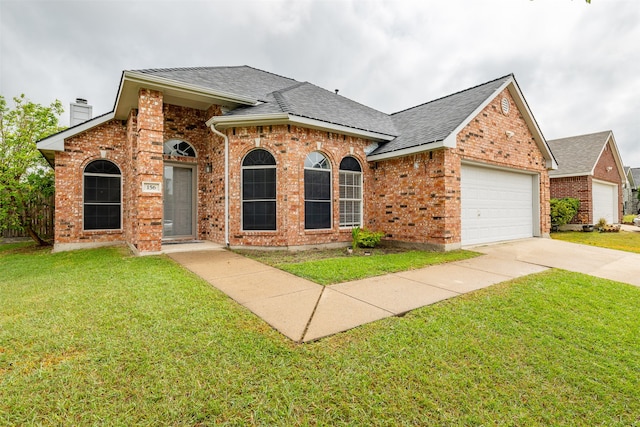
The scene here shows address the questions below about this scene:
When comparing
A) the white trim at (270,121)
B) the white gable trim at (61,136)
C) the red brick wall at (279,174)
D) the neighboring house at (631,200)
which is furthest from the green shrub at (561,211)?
the neighboring house at (631,200)

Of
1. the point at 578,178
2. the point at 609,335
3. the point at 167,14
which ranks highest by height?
the point at 167,14

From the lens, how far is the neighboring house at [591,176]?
15648mm

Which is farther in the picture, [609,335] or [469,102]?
[469,102]

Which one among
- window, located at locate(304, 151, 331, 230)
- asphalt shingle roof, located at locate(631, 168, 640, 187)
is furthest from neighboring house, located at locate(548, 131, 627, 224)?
asphalt shingle roof, located at locate(631, 168, 640, 187)

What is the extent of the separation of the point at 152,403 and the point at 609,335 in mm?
4514

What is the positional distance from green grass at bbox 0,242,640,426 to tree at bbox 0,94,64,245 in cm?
923

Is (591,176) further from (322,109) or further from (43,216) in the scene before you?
(43,216)

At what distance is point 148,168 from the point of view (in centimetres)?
728

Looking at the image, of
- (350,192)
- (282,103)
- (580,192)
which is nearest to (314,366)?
(350,192)

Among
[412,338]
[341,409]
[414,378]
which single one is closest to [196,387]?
[341,409]

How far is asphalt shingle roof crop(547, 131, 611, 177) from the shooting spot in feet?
52.7

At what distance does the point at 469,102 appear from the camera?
9453 millimetres

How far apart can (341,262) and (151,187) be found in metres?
5.37

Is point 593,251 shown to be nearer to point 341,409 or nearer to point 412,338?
point 412,338
